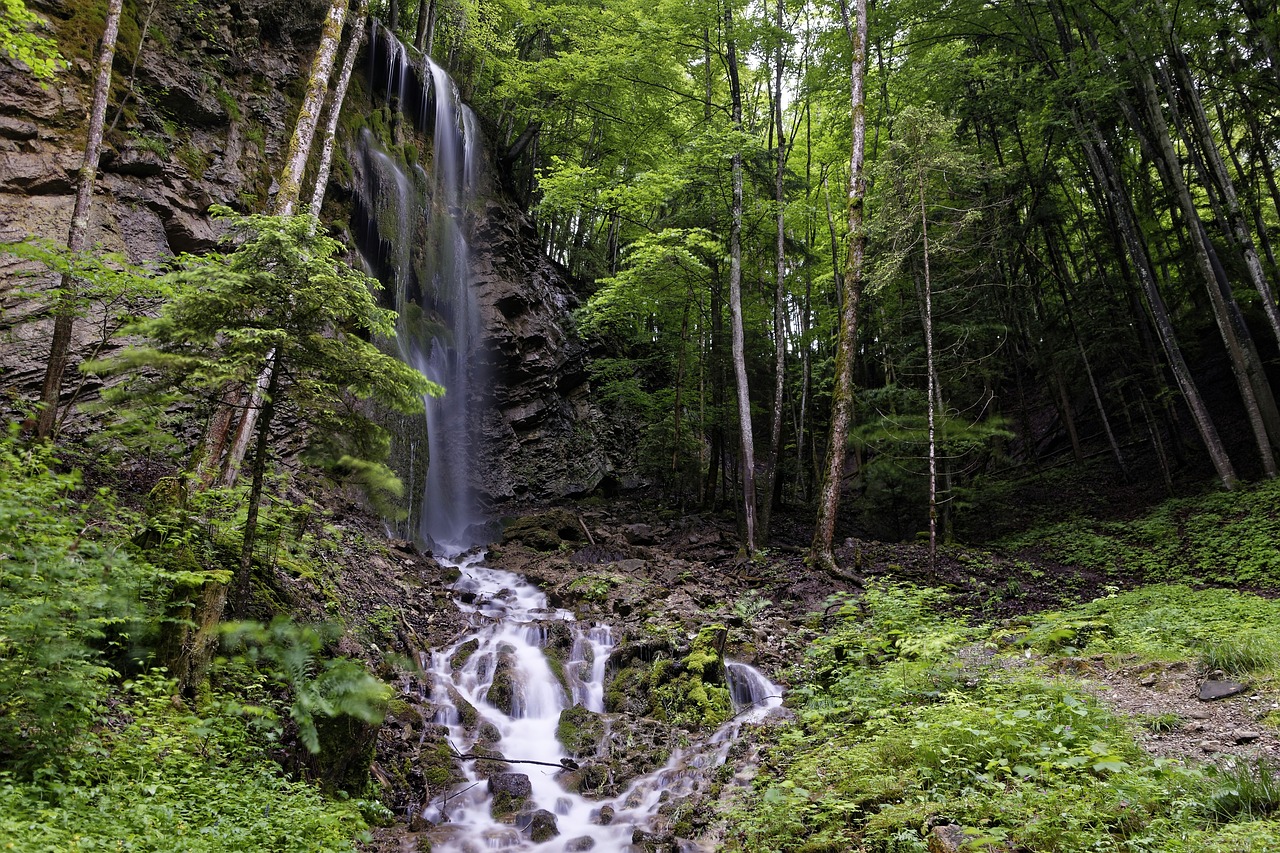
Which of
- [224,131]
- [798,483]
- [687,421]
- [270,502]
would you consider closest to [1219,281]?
[798,483]

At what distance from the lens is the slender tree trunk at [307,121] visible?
743 cm

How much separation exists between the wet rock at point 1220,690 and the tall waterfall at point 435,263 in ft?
45.0

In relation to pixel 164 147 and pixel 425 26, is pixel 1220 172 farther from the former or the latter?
pixel 425 26

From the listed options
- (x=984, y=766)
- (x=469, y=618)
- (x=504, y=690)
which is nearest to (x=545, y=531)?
(x=469, y=618)

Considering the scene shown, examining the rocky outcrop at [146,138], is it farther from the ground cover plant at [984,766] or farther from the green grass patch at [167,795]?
the ground cover plant at [984,766]

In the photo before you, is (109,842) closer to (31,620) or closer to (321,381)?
(31,620)

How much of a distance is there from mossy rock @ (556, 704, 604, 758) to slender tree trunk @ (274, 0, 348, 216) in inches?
268

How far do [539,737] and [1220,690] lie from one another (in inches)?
259

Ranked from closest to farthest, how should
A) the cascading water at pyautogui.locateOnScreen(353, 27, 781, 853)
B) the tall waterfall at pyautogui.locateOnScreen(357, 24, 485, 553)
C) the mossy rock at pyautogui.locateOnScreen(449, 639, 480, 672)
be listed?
1. the cascading water at pyautogui.locateOnScreen(353, 27, 781, 853)
2. the mossy rock at pyautogui.locateOnScreen(449, 639, 480, 672)
3. the tall waterfall at pyautogui.locateOnScreen(357, 24, 485, 553)

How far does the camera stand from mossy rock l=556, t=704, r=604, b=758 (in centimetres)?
754

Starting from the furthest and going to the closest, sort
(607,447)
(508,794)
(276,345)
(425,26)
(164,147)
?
(607,447) → (425,26) → (164,147) → (508,794) → (276,345)

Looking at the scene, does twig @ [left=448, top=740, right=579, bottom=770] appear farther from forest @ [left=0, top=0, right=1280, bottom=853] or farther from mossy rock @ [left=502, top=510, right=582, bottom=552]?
mossy rock @ [left=502, top=510, right=582, bottom=552]

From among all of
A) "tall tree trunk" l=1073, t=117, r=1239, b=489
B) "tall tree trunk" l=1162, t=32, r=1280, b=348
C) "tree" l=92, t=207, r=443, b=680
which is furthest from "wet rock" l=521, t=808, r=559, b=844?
"tall tree trunk" l=1162, t=32, r=1280, b=348

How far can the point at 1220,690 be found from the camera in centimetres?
470
